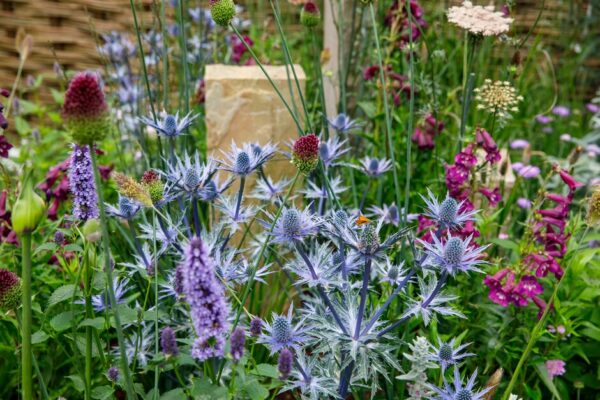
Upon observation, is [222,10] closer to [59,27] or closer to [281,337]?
[281,337]

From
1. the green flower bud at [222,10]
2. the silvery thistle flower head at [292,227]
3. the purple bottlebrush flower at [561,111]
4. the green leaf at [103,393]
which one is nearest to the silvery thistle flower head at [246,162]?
the silvery thistle flower head at [292,227]

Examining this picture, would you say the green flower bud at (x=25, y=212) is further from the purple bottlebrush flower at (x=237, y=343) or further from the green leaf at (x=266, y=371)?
the green leaf at (x=266, y=371)

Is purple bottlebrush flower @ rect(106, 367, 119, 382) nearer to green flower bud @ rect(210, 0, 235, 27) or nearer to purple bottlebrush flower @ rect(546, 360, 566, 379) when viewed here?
green flower bud @ rect(210, 0, 235, 27)

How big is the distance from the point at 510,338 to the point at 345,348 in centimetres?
82

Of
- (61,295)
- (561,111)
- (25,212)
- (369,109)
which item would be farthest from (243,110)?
(561,111)

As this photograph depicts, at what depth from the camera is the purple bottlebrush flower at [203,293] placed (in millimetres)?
909

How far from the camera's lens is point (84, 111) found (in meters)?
0.91

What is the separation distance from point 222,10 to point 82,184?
55 centimetres

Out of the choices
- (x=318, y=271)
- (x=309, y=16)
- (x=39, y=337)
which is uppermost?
(x=309, y=16)

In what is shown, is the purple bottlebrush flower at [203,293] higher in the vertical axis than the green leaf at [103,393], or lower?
higher

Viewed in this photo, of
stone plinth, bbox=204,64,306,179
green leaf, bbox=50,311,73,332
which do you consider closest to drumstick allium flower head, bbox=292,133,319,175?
green leaf, bbox=50,311,73,332

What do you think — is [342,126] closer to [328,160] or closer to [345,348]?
[328,160]

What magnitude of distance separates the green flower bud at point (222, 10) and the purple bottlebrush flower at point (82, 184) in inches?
19.0

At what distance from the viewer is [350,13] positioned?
257 cm
